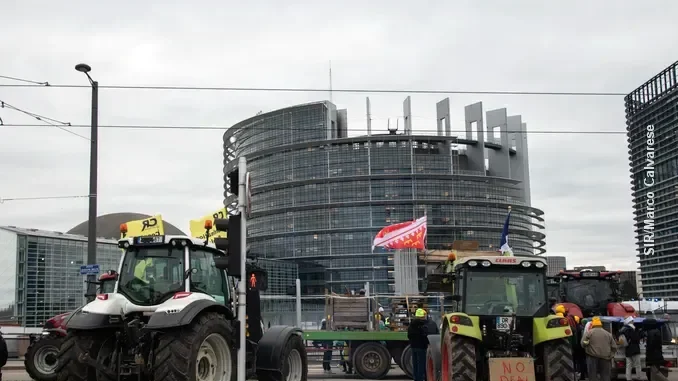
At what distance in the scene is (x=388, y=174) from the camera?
317ft

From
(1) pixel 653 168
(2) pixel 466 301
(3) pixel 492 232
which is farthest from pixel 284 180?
(2) pixel 466 301

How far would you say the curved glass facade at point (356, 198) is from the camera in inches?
3777

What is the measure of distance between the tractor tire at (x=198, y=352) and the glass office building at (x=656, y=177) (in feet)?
117

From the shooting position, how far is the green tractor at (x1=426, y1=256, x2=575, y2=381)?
11312 mm

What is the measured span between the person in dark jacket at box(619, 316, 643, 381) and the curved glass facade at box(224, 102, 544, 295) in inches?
3048

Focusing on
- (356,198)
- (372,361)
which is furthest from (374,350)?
(356,198)

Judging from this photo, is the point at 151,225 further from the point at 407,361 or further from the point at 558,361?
the point at 558,361

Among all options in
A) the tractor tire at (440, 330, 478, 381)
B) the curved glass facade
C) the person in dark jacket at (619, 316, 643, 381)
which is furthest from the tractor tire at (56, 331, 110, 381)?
the curved glass facade

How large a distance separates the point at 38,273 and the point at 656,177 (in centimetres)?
3835

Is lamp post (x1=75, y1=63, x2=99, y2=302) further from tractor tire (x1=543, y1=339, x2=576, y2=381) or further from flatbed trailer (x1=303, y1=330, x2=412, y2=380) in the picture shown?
tractor tire (x1=543, y1=339, x2=576, y2=381)

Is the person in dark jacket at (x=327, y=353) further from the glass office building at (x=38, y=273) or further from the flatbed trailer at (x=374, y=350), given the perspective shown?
the glass office building at (x=38, y=273)

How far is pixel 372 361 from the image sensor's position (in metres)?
19.1

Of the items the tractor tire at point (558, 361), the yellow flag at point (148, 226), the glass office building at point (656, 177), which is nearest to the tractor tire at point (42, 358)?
the yellow flag at point (148, 226)

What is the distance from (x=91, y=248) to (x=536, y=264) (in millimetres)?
12172
